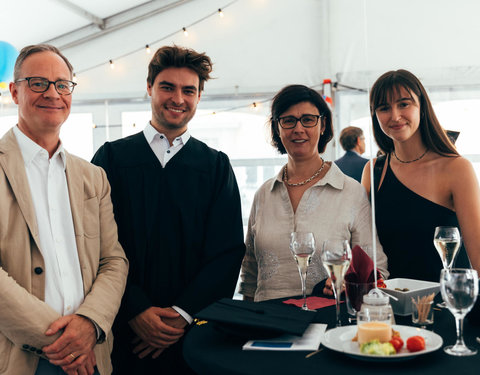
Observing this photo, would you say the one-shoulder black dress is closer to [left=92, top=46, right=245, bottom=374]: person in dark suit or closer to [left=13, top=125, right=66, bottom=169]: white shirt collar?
[left=92, top=46, right=245, bottom=374]: person in dark suit

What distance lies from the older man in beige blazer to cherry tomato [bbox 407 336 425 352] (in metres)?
0.91

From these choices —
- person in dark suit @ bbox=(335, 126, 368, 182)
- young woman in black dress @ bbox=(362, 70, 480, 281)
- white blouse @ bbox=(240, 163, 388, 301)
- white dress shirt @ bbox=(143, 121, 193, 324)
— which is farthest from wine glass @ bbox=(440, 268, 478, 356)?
person in dark suit @ bbox=(335, 126, 368, 182)

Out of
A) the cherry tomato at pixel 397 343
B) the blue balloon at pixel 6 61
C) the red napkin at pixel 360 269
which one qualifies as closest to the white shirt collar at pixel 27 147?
the red napkin at pixel 360 269

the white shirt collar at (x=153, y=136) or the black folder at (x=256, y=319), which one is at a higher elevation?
the white shirt collar at (x=153, y=136)

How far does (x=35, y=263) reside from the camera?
1.46 meters

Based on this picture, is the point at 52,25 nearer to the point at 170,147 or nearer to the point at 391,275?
the point at 170,147

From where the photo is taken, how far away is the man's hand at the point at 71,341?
1.43 metres

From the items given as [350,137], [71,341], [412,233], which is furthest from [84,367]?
[350,137]

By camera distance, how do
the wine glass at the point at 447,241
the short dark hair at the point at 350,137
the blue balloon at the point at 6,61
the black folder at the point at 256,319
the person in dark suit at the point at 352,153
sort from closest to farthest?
the black folder at the point at 256,319
the wine glass at the point at 447,241
the person in dark suit at the point at 352,153
the blue balloon at the point at 6,61
the short dark hair at the point at 350,137

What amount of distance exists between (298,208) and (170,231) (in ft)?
1.68

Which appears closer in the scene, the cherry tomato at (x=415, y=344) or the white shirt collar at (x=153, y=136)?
the cherry tomato at (x=415, y=344)

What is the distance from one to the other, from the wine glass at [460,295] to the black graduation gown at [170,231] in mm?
928

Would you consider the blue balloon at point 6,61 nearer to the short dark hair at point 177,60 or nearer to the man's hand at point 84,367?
the short dark hair at point 177,60

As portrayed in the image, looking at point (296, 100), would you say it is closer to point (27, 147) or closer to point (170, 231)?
point (170, 231)
